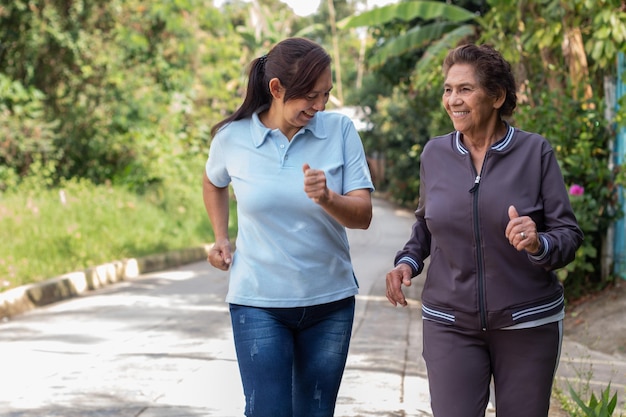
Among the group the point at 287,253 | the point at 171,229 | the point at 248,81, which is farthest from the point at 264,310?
the point at 171,229

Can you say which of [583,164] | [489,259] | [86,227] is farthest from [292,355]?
[86,227]

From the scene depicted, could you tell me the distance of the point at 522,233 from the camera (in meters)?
2.97

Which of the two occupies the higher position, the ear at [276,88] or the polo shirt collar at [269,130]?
the ear at [276,88]

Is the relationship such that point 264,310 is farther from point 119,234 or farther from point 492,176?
point 119,234

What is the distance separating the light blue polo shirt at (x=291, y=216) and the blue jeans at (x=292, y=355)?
6 cm

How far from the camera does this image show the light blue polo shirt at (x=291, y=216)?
3469 millimetres

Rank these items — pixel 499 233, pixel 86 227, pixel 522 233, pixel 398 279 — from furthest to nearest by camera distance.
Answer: pixel 86 227 → pixel 398 279 → pixel 499 233 → pixel 522 233

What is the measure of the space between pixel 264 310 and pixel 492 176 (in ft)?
2.94

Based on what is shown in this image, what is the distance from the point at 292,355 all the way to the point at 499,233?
85cm

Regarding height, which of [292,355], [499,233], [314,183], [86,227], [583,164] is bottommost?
[86,227]

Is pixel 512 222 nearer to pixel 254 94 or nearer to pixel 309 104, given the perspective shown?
pixel 309 104

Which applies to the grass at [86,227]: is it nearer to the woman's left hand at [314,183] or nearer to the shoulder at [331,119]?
the shoulder at [331,119]

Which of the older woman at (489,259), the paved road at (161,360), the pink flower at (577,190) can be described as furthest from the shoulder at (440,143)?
the pink flower at (577,190)

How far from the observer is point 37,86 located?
757 inches
